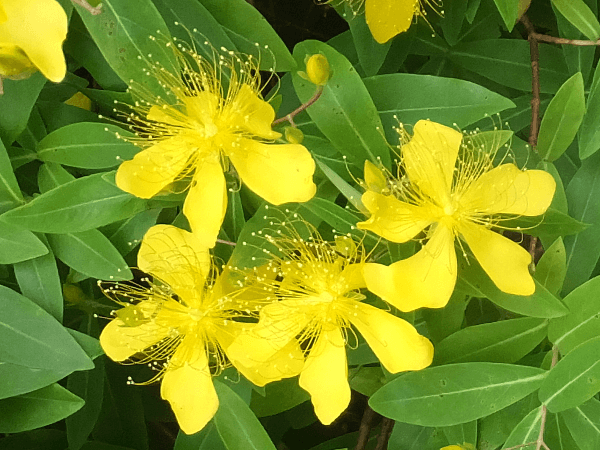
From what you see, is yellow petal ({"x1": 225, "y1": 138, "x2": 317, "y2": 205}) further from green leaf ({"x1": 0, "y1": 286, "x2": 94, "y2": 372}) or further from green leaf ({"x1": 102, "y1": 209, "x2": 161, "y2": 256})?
green leaf ({"x1": 0, "y1": 286, "x2": 94, "y2": 372})

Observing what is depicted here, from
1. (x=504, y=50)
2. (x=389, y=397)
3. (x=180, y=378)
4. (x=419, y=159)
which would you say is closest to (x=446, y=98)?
(x=419, y=159)

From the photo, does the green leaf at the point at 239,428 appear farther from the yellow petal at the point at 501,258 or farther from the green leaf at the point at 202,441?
the yellow petal at the point at 501,258

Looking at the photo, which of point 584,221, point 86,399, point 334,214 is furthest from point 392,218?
point 86,399

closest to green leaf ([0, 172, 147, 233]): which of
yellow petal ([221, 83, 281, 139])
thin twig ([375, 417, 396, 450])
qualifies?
yellow petal ([221, 83, 281, 139])

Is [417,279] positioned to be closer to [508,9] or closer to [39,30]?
[508,9]

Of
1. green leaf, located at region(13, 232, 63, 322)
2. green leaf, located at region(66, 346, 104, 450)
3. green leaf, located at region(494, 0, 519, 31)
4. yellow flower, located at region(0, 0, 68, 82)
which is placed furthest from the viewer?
green leaf, located at region(66, 346, 104, 450)

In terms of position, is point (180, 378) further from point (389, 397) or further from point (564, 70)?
point (564, 70)
